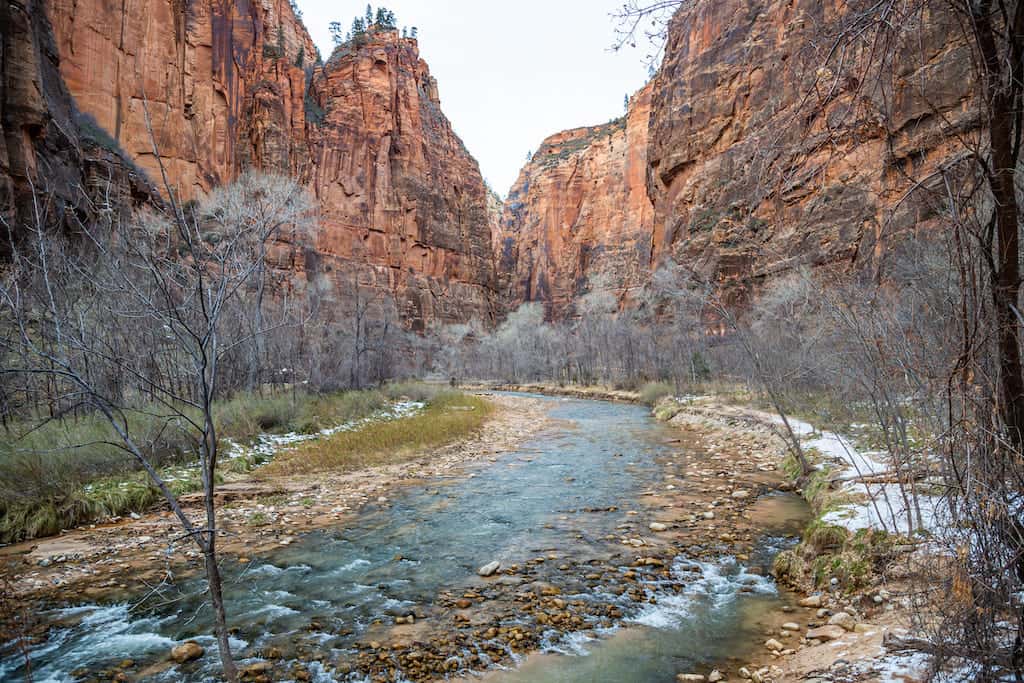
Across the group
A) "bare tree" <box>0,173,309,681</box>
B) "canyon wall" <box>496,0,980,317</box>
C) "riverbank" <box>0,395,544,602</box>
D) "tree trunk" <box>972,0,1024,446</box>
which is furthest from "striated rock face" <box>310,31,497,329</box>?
"tree trunk" <box>972,0,1024,446</box>

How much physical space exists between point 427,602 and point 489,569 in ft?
3.31

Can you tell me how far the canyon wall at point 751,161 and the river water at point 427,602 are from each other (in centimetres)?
377

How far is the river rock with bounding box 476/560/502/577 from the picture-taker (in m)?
6.20

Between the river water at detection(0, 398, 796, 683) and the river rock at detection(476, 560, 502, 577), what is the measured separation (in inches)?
5.1

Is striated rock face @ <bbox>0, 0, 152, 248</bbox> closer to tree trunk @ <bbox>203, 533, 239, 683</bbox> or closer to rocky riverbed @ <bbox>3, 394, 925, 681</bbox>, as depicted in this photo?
rocky riverbed @ <bbox>3, 394, 925, 681</bbox>

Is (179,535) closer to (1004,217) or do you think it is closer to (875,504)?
(875,504)

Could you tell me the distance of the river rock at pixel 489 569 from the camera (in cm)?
620

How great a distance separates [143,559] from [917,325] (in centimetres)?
965

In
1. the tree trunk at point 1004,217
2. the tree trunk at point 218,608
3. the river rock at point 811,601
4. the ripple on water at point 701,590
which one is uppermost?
the tree trunk at point 1004,217

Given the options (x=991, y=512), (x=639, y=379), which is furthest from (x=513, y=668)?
(x=639, y=379)

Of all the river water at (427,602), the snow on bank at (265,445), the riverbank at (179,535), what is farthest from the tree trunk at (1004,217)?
the snow on bank at (265,445)

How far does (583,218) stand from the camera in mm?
94812

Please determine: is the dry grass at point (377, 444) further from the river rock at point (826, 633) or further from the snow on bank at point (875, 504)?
the river rock at point (826, 633)

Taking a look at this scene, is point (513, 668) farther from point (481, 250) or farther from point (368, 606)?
point (481, 250)
